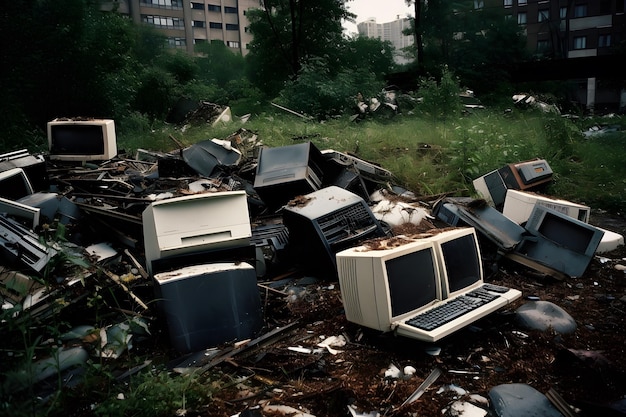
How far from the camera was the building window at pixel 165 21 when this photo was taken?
31.2 m

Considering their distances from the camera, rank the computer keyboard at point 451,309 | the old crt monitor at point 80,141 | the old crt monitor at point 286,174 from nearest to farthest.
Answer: the computer keyboard at point 451,309 → the old crt monitor at point 286,174 → the old crt monitor at point 80,141

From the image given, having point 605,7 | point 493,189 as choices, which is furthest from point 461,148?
point 605,7

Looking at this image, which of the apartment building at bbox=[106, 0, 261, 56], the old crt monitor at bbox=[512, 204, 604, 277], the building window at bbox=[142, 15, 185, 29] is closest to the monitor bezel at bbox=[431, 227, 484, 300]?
the old crt monitor at bbox=[512, 204, 604, 277]

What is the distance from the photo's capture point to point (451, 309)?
269 centimetres

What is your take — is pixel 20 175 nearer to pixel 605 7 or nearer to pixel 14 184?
pixel 14 184

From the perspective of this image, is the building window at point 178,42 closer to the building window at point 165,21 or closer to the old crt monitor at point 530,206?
the building window at point 165,21

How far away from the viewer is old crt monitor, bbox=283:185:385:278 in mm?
3514

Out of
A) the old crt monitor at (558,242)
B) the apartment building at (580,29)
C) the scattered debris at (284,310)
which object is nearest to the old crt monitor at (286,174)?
the scattered debris at (284,310)

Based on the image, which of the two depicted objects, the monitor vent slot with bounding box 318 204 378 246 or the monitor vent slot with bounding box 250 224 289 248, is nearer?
the monitor vent slot with bounding box 318 204 378 246

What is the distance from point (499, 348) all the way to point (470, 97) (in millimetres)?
12090

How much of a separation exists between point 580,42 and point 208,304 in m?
30.2

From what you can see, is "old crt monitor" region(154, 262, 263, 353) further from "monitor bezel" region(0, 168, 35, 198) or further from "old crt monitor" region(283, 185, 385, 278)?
"monitor bezel" region(0, 168, 35, 198)

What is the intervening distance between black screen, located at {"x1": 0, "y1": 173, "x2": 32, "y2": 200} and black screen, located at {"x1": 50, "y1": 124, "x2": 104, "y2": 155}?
1852mm

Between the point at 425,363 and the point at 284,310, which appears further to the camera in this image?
the point at 284,310
